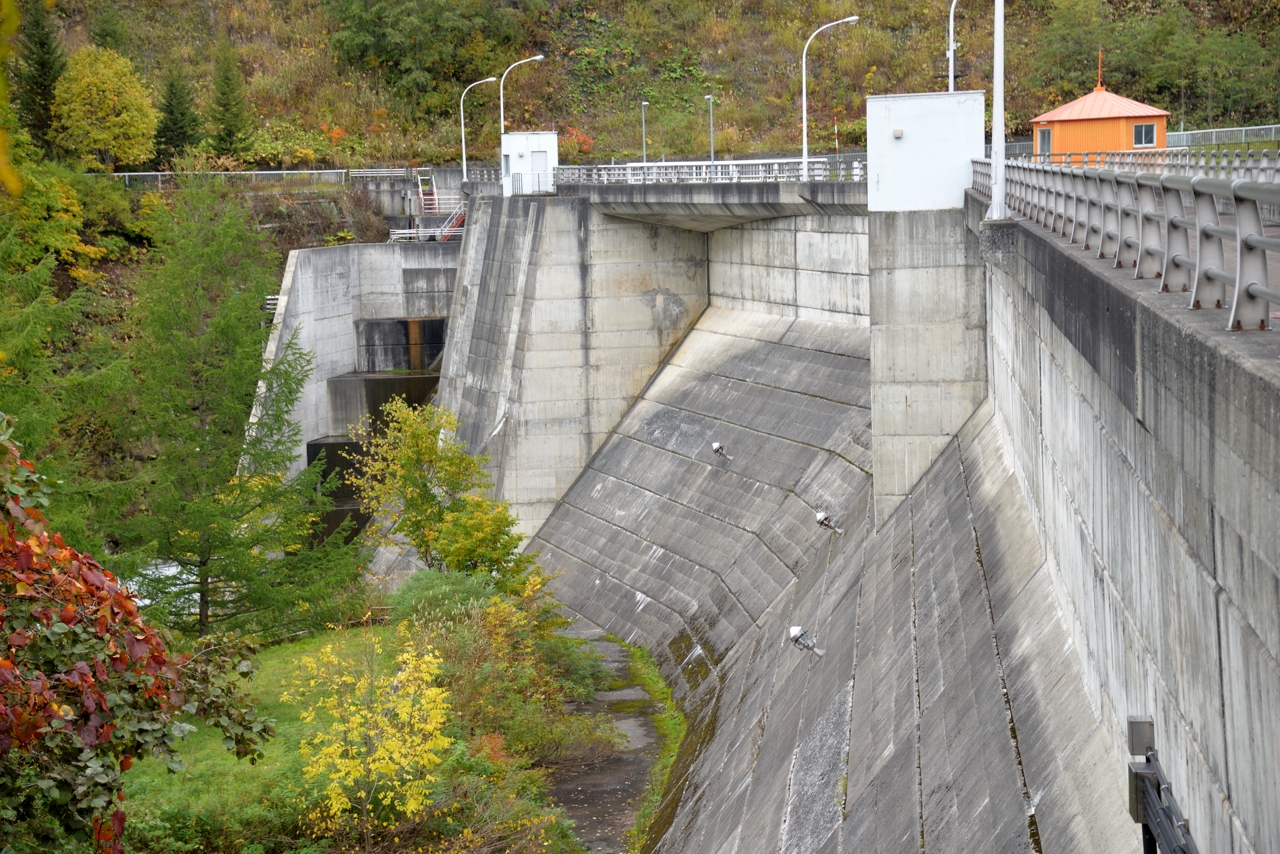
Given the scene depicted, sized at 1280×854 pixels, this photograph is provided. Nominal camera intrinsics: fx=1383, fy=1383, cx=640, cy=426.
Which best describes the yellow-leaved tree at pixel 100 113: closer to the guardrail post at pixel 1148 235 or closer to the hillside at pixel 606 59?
the hillside at pixel 606 59

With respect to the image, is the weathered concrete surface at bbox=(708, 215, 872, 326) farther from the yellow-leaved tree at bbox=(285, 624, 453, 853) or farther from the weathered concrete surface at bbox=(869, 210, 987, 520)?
the yellow-leaved tree at bbox=(285, 624, 453, 853)

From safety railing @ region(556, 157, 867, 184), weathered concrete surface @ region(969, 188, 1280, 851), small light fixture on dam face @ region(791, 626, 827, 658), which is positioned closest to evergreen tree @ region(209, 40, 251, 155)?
safety railing @ region(556, 157, 867, 184)

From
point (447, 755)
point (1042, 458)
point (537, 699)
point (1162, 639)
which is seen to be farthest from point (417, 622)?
point (1162, 639)

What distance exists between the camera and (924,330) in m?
20.4

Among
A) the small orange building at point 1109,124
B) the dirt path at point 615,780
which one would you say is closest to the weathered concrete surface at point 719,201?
the small orange building at point 1109,124

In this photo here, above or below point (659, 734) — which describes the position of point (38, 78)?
above

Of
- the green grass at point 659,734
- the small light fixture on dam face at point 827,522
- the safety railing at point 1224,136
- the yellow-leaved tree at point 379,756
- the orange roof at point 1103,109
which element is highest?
the orange roof at point 1103,109

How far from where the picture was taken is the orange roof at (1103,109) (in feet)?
100

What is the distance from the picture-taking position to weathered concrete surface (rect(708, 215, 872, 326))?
2953 cm

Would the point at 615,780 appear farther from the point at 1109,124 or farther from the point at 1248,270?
the point at 1109,124

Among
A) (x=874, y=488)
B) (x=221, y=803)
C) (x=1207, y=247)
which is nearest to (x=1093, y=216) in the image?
(x=1207, y=247)

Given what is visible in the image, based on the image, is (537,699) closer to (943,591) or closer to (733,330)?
(943,591)

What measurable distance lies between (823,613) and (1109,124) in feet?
52.2

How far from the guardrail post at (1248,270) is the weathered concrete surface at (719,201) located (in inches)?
835
